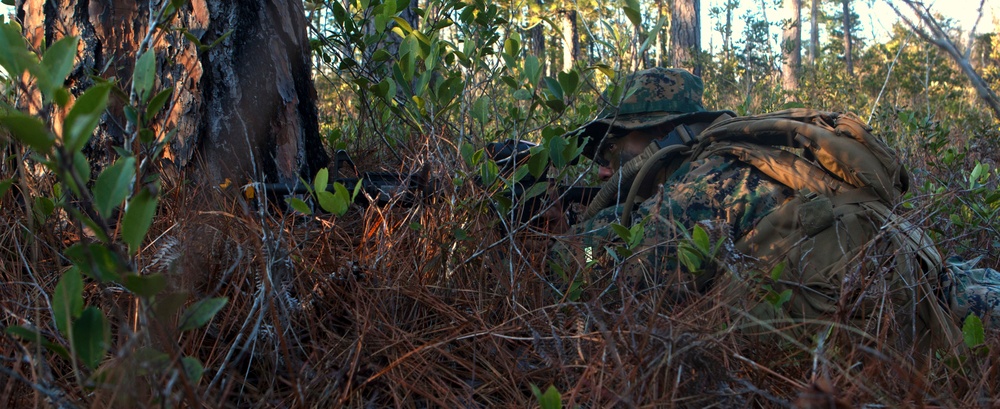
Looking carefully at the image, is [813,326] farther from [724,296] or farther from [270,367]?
[270,367]

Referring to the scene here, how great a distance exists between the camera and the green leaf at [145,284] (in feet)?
3.00

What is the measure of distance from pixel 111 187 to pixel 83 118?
100mm

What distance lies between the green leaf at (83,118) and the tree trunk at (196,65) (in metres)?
1.30

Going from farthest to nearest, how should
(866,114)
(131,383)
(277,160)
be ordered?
(866,114)
(277,160)
(131,383)

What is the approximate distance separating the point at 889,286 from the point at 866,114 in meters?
5.39

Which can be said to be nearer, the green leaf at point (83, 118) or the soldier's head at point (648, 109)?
the green leaf at point (83, 118)

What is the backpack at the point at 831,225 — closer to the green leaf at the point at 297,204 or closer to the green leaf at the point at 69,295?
the green leaf at the point at 297,204

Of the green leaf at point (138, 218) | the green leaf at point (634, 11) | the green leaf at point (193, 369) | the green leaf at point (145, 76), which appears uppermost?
the green leaf at point (634, 11)

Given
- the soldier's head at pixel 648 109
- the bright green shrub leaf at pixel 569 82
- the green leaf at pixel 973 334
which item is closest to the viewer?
the green leaf at pixel 973 334

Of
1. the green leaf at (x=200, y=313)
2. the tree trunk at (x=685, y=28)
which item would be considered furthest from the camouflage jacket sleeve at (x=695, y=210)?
the tree trunk at (x=685, y=28)

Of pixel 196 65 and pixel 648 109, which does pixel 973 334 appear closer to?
pixel 648 109

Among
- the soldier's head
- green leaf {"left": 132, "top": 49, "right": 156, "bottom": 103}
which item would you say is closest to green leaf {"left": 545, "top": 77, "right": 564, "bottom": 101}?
A: the soldier's head

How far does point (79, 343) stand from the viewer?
1.00 meters

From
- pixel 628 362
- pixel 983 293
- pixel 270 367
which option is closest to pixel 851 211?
pixel 983 293
